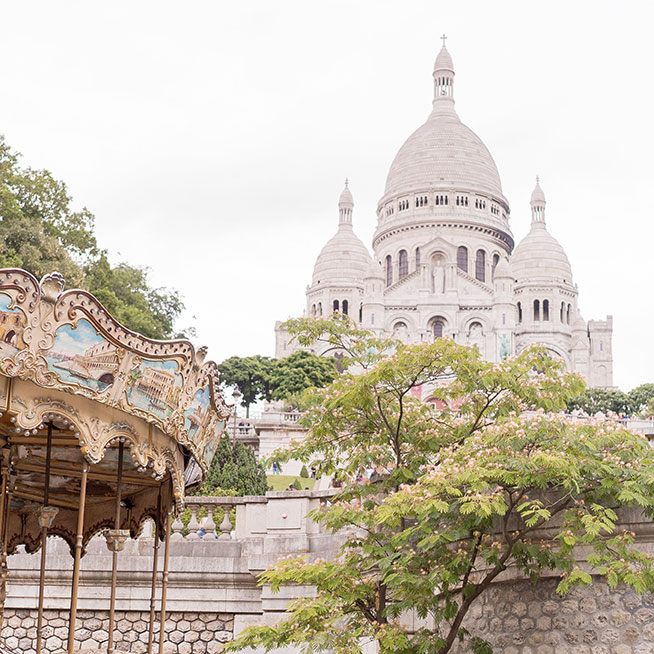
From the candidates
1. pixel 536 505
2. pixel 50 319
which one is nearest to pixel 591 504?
pixel 536 505

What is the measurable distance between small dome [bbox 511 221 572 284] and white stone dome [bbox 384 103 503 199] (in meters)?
7.92

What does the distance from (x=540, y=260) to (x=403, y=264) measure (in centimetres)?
1232

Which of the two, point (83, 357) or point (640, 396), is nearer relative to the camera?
point (83, 357)

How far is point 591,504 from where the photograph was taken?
11.0m

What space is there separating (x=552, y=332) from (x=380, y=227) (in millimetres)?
19906

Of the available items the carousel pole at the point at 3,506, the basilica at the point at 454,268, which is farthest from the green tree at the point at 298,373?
the carousel pole at the point at 3,506

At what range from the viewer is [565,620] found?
37.4 ft

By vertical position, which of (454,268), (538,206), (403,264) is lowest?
(454,268)

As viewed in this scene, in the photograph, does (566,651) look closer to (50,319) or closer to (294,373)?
(50,319)

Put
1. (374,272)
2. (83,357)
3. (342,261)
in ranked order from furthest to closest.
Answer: (342,261), (374,272), (83,357)

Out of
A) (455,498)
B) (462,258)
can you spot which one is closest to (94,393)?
(455,498)

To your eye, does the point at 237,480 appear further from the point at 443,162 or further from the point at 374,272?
the point at 443,162

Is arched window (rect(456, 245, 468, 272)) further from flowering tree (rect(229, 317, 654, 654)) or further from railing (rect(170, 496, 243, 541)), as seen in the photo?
flowering tree (rect(229, 317, 654, 654))

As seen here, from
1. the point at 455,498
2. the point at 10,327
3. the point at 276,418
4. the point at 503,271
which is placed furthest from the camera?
the point at 503,271
